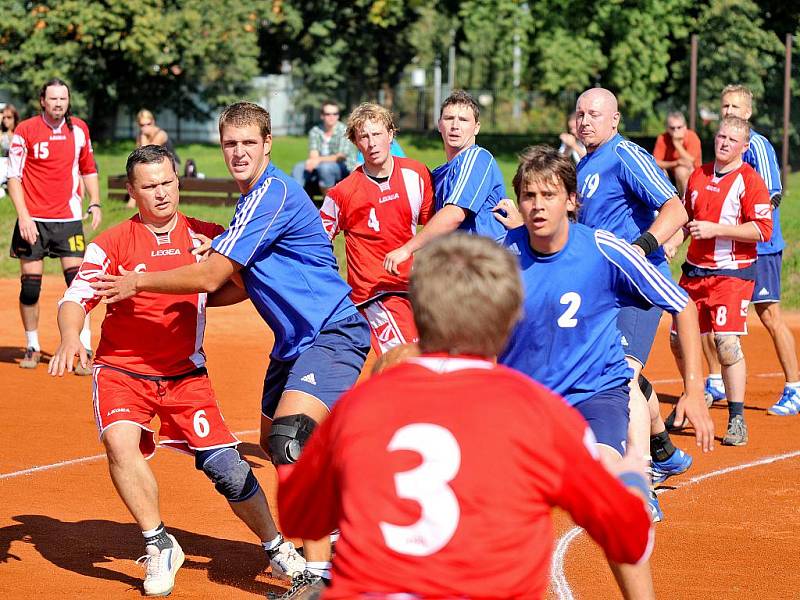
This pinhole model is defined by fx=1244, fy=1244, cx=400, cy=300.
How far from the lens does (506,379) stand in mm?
2965

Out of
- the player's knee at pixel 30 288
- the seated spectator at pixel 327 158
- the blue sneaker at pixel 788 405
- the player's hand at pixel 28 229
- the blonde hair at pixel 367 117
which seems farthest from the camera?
the seated spectator at pixel 327 158

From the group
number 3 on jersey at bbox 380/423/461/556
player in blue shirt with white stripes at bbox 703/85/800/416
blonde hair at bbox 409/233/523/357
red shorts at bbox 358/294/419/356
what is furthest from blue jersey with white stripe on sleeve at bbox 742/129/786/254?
number 3 on jersey at bbox 380/423/461/556

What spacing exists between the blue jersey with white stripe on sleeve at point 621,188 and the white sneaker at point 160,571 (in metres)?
3.34

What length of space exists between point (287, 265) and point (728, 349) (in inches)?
193

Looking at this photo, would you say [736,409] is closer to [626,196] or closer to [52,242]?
[626,196]

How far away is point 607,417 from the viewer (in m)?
5.46

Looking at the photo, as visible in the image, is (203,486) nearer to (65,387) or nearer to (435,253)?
(65,387)

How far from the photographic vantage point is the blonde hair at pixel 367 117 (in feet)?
27.2

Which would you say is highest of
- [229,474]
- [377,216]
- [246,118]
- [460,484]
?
[246,118]

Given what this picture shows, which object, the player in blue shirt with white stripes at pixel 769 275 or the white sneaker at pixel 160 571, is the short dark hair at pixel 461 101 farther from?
the white sneaker at pixel 160 571

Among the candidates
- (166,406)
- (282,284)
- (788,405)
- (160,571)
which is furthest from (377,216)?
(788,405)

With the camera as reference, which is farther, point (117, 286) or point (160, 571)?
point (160, 571)

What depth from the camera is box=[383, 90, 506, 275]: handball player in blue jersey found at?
8062 mm

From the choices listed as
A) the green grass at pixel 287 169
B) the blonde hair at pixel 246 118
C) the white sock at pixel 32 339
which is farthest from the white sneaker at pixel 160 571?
the green grass at pixel 287 169
